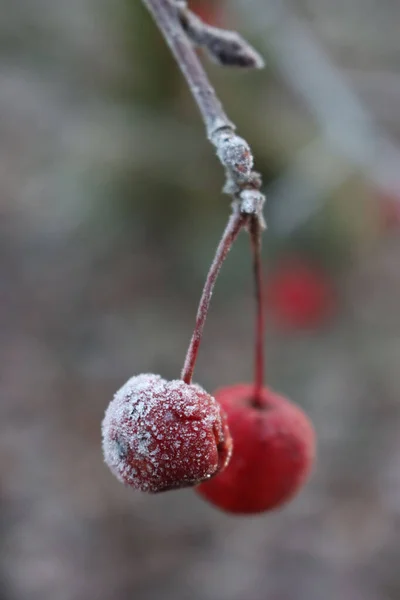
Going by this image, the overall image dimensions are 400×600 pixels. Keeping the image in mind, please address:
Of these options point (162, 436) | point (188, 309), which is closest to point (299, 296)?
point (188, 309)

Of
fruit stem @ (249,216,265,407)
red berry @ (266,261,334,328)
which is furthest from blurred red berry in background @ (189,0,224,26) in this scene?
fruit stem @ (249,216,265,407)

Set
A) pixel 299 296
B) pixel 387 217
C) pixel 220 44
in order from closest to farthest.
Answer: pixel 220 44 < pixel 299 296 < pixel 387 217

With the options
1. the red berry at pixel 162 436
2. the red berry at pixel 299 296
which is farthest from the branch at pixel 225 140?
the red berry at pixel 299 296

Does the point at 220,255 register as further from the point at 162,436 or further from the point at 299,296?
the point at 299,296

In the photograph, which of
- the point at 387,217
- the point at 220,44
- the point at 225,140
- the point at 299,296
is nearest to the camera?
the point at 225,140

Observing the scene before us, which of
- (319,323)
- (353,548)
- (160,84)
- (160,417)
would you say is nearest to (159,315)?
(319,323)

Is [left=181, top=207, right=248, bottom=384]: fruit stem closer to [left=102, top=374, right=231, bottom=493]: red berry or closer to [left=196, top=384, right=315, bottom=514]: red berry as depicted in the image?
[left=102, top=374, right=231, bottom=493]: red berry
